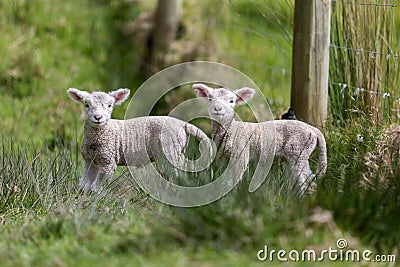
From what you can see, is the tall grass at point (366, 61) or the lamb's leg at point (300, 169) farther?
the tall grass at point (366, 61)

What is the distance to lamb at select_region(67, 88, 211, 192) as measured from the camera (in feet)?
15.3

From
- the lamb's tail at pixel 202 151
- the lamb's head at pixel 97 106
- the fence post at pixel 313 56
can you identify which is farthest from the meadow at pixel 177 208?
the lamb's head at pixel 97 106

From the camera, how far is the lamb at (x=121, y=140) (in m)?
4.66

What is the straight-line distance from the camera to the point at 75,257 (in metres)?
3.47

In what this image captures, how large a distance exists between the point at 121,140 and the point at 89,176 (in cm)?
32

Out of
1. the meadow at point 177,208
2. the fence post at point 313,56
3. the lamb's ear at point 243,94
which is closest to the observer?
the meadow at point 177,208

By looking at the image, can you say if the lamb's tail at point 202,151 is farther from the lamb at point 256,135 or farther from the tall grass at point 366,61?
the tall grass at point 366,61

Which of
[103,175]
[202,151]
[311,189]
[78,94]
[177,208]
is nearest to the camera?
[177,208]

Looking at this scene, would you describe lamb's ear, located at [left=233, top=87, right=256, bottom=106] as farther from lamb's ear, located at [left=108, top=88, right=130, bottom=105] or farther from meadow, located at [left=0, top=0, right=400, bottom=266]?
lamb's ear, located at [left=108, top=88, right=130, bottom=105]

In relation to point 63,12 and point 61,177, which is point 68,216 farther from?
point 63,12

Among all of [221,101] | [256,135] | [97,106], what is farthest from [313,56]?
[97,106]

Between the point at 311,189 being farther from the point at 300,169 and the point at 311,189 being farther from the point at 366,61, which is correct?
the point at 366,61

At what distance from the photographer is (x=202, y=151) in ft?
15.0

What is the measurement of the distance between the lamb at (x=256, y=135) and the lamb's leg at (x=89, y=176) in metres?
0.84
